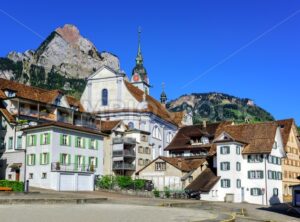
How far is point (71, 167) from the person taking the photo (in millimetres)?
64375

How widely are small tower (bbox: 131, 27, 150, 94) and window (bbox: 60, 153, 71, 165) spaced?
2233 inches

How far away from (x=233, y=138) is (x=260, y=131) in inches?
267

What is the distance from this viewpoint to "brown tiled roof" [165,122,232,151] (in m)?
89.1

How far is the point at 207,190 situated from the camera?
7012cm

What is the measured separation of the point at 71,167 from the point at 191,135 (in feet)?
107

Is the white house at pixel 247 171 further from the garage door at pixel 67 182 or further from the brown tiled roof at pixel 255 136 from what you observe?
the garage door at pixel 67 182

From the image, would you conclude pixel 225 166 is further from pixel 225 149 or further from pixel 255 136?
pixel 255 136

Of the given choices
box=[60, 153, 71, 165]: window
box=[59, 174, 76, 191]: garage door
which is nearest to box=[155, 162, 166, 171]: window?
box=[60, 153, 71, 165]: window

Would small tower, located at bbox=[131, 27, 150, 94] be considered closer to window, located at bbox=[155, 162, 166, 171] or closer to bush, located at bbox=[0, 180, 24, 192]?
window, located at bbox=[155, 162, 166, 171]

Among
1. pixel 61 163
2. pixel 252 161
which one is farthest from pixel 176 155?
pixel 61 163

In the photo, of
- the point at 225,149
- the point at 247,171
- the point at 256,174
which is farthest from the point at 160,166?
the point at 256,174

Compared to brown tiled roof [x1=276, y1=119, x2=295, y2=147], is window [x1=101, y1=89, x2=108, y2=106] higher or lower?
higher

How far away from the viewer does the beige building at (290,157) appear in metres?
A: 80.9

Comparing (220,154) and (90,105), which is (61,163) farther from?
(90,105)
